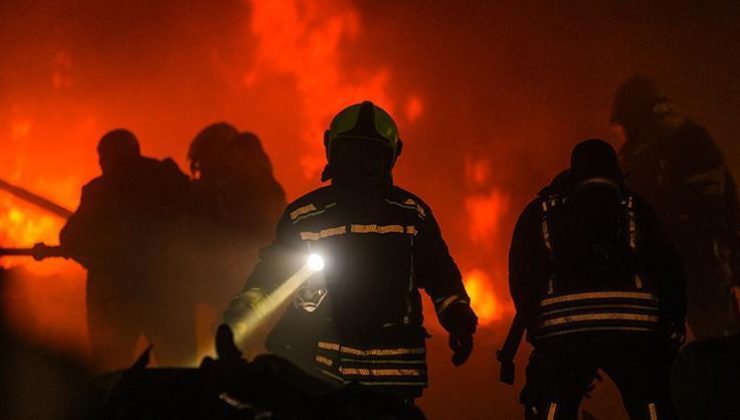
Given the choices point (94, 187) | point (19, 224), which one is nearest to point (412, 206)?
point (94, 187)

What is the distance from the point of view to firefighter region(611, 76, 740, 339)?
9.43m

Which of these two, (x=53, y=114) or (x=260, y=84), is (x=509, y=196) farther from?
(x=53, y=114)

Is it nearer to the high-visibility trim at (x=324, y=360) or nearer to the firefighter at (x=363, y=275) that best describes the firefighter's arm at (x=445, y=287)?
the firefighter at (x=363, y=275)

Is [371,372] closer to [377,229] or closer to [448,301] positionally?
[448,301]

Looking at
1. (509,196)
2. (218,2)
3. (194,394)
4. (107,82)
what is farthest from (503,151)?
(194,394)

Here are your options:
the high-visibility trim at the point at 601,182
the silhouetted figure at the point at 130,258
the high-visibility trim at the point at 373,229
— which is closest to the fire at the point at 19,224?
the silhouetted figure at the point at 130,258

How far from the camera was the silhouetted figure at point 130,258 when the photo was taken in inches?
336

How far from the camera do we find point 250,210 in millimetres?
9078

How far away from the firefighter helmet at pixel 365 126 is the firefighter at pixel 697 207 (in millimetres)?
5949

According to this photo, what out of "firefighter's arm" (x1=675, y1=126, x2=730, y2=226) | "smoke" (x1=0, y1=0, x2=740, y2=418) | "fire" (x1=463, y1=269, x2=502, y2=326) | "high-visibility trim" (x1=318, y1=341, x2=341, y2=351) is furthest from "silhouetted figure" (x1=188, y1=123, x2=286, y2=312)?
"smoke" (x1=0, y1=0, x2=740, y2=418)

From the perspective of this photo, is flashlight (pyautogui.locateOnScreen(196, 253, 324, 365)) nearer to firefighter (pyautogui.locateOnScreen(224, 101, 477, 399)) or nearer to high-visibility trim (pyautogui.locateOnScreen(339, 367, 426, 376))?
firefighter (pyautogui.locateOnScreen(224, 101, 477, 399))

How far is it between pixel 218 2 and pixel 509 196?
26.3 feet

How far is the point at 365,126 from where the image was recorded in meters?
4.76

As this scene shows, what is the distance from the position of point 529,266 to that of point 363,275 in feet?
3.56
